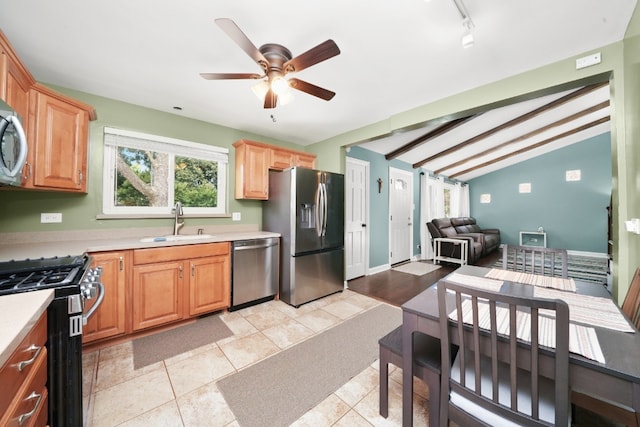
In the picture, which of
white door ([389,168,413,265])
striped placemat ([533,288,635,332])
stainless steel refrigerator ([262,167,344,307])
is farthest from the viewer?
white door ([389,168,413,265])

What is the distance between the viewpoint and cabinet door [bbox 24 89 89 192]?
1811 millimetres

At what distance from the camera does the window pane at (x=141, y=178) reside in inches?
101

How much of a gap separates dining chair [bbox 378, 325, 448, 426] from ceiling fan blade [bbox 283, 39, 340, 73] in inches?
70.4

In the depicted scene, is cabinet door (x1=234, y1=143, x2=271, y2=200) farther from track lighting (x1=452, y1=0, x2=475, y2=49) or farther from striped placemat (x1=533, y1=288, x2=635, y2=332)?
striped placemat (x1=533, y1=288, x2=635, y2=332)

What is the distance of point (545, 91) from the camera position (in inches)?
78.8

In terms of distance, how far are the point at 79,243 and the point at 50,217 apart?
40cm

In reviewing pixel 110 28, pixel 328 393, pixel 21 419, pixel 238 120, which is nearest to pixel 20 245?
pixel 110 28

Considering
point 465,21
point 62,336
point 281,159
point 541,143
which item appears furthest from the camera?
point 541,143

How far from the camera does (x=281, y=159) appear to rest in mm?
3467

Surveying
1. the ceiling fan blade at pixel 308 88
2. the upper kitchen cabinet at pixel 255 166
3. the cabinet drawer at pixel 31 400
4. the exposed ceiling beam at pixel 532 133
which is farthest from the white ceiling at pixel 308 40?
the exposed ceiling beam at pixel 532 133

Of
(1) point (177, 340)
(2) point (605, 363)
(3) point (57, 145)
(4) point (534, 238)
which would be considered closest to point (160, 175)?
(3) point (57, 145)

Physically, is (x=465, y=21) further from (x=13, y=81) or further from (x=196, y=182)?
(x=196, y=182)

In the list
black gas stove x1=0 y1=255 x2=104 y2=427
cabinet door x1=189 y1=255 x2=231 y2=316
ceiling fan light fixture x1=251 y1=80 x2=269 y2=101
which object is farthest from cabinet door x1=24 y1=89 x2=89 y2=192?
ceiling fan light fixture x1=251 y1=80 x2=269 y2=101

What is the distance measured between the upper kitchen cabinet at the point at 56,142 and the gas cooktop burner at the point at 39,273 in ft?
2.58
